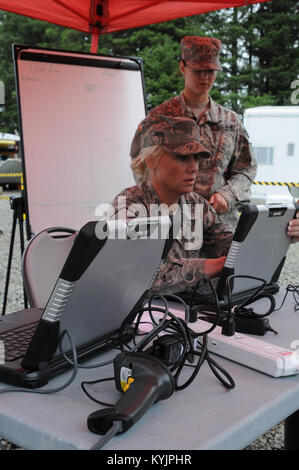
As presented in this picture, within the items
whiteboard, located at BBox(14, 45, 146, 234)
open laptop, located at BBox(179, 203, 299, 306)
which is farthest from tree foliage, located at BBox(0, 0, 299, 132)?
open laptop, located at BBox(179, 203, 299, 306)

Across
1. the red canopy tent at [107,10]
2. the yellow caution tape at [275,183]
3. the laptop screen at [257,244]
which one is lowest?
the yellow caution tape at [275,183]

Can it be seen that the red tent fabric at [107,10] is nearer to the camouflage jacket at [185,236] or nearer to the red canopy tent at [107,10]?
the red canopy tent at [107,10]

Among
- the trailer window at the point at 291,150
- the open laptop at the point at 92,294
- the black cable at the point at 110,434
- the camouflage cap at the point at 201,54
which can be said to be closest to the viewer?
the black cable at the point at 110,434

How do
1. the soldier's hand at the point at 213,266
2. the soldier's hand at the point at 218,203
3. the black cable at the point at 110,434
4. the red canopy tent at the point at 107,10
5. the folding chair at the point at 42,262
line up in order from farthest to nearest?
the red canopy tent at the point at 107,10, the soldier's hand at the point at 218,203, the soldier's hand at the point at 213,266, the folding chair at the point at 42,262, the black cable at the point at 110,434

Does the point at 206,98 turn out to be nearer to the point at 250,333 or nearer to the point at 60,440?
the point at 250,333

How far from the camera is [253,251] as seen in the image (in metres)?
1.34

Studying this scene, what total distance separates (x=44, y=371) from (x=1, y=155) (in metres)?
12.0

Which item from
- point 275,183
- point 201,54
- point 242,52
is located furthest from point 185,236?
point 242,52

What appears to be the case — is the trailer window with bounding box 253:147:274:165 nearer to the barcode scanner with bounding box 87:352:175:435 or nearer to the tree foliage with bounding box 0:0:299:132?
the tree foliage with bounding box 0:0:299:132

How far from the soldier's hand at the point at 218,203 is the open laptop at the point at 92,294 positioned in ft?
3.26

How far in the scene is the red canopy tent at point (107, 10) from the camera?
2.75 metres

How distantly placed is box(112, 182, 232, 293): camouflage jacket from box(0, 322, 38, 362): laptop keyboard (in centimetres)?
59

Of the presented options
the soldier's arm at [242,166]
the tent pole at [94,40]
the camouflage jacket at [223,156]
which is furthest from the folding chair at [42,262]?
the tent pole at [94,40]

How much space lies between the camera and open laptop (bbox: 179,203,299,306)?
1245 millimetres
